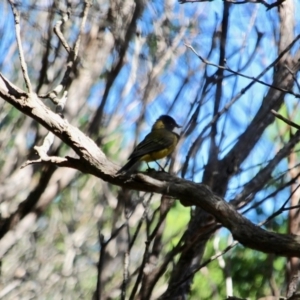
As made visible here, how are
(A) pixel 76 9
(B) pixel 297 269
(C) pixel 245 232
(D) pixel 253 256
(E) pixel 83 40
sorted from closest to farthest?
(C) pixel 245 232 → (B) pixel 297 269 → (A) pixel 76 9 → (E) pixel 83 40 → (D) pixel 253 256

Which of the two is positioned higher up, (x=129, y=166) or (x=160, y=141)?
(x=160, y=141)

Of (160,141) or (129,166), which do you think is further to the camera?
(160,141)

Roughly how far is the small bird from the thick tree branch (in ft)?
5.61

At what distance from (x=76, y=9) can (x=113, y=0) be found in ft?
1.12

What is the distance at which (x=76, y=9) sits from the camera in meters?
6.05

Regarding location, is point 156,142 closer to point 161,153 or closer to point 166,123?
point 161,153

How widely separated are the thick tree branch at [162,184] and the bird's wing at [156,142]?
5.97 ft

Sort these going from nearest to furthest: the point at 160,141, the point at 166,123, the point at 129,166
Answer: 1. the point at 129,166
2. the point at 160,141
3. the point at 166,123

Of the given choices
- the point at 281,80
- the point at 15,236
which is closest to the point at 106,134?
the point at 15,236

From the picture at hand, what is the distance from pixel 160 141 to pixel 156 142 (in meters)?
0.03

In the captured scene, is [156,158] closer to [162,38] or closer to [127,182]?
[162,38]

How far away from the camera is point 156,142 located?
20.7 ft

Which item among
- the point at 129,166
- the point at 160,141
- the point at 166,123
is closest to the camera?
the point at 129,166

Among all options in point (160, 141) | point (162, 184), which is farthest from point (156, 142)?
point (162, 184)
